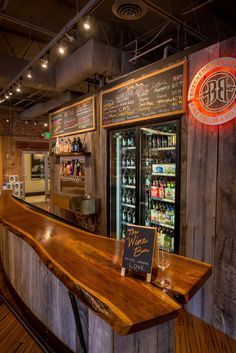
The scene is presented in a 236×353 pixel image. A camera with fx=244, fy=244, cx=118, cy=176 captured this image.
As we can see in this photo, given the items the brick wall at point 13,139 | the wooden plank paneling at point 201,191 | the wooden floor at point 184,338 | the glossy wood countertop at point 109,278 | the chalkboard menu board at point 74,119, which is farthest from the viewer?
the brick wall at point 13,139

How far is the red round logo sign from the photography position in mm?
2264

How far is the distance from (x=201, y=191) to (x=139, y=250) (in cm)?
143

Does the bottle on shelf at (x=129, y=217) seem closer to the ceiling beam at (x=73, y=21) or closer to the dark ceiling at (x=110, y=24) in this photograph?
the dark ceiling at (x=110, y=24)

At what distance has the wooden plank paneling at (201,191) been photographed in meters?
2.45

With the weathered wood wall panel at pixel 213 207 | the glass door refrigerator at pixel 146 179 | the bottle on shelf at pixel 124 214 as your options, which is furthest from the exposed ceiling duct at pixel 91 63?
the bottle on shelf at pixel 124 214

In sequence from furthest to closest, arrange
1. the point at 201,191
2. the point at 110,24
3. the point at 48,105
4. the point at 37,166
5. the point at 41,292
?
the point at 37,166 < the point at 48,105 < the point at 110,24 < the point at 201,191 < the point at 41,292

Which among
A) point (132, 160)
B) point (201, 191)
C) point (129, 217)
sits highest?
point (132, 160)

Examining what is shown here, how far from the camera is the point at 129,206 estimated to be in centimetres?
396

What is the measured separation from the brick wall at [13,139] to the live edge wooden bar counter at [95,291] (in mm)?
6876

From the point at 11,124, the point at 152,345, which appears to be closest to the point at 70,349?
the point at 152,345

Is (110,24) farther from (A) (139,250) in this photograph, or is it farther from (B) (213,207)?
(A) (139,250)

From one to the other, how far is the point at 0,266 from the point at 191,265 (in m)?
3.07

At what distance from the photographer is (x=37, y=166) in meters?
11.4

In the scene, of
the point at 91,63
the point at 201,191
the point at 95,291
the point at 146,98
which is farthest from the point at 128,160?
the point at 95,291
